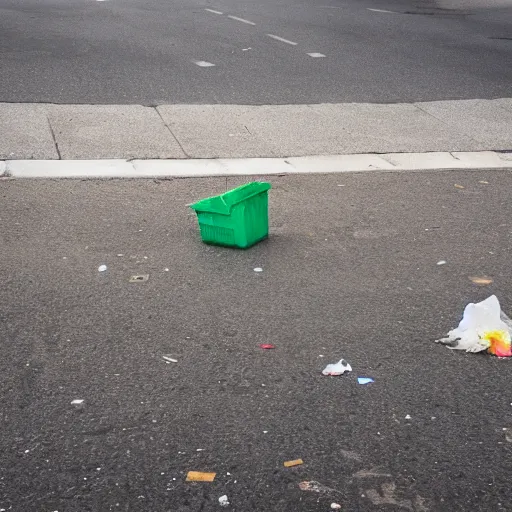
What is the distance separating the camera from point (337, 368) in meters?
4.46

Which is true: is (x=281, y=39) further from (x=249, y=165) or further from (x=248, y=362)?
(x=248, y=362)

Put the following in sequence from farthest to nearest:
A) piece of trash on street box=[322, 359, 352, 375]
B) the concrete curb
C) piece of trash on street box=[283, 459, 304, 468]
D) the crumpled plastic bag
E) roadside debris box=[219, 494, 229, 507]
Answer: the concrete curb < the crumpled plastic bag < piece of trash on street box=[322, 359, 352, 375] < piece of trash on street box=[283, 459, 304, 468] < roadside debris box=[219, 494, 229, 507]

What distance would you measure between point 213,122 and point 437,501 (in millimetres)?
6821

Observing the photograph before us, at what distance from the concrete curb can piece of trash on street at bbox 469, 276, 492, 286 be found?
9.16 feet

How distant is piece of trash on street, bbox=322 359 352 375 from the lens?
4434 mm

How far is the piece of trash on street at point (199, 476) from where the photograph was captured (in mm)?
3559

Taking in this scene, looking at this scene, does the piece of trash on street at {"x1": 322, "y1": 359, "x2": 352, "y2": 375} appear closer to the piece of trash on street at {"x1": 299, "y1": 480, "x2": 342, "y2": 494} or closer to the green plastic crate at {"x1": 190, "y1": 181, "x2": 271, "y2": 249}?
the piece of trash on street at {"x1": 299, "y1": 480, "x2": 342, "y2": 494}

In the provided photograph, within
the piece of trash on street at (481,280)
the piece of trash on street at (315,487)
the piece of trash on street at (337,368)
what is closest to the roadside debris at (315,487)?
the piece of trash on street at (315,487)

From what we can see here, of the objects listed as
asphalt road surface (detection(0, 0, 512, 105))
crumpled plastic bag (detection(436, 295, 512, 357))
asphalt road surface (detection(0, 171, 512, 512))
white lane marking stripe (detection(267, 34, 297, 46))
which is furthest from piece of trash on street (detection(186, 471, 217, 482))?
white lane marking stripe (detection(267, 34, 297, 46))

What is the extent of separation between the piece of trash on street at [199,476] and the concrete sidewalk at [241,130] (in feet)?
17.4

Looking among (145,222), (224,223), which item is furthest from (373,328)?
(145,222)

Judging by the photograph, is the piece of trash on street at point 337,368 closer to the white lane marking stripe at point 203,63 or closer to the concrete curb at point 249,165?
the concrete curb at point 249,165

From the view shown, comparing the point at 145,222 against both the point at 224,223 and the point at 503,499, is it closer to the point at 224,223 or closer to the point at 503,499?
the point at 224,223

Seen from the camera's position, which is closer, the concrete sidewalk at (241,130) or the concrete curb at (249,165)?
the concrete curb at (249,165)
